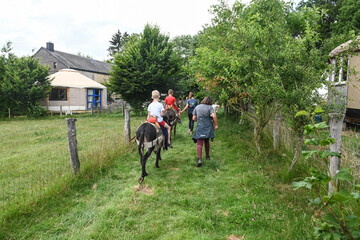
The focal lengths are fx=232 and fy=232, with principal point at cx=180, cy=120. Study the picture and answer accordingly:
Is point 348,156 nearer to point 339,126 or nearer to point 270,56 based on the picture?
point 339,126

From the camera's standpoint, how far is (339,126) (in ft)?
11.5

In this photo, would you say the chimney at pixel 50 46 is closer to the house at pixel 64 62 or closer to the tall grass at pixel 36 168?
the house at pixel 64 62

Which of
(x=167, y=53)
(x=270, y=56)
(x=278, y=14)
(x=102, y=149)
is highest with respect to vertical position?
(x=167, y=53)

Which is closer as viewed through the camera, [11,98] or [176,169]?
[176,169]

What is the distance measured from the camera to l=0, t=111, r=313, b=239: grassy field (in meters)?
3.27

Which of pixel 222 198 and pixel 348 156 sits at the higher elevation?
pixel 348 156

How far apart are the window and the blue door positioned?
2.58 meters

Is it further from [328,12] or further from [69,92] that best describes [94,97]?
[328,12]

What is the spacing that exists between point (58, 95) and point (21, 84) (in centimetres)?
426

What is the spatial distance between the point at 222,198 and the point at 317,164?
227 centimetres

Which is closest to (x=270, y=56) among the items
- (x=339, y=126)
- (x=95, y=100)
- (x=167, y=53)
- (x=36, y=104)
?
(x=339, y=126)

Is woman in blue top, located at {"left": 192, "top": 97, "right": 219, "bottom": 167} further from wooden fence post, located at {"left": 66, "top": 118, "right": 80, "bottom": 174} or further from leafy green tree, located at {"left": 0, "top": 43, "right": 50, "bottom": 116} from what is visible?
leafy green tree, located at {"left": 0, "top": 43, "right": 50, "bottom": 116}

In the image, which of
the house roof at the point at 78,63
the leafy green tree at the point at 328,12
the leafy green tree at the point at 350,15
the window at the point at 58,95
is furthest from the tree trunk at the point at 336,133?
the house roof at the point at 78,63

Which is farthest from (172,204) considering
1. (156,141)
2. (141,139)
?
(156,141)
